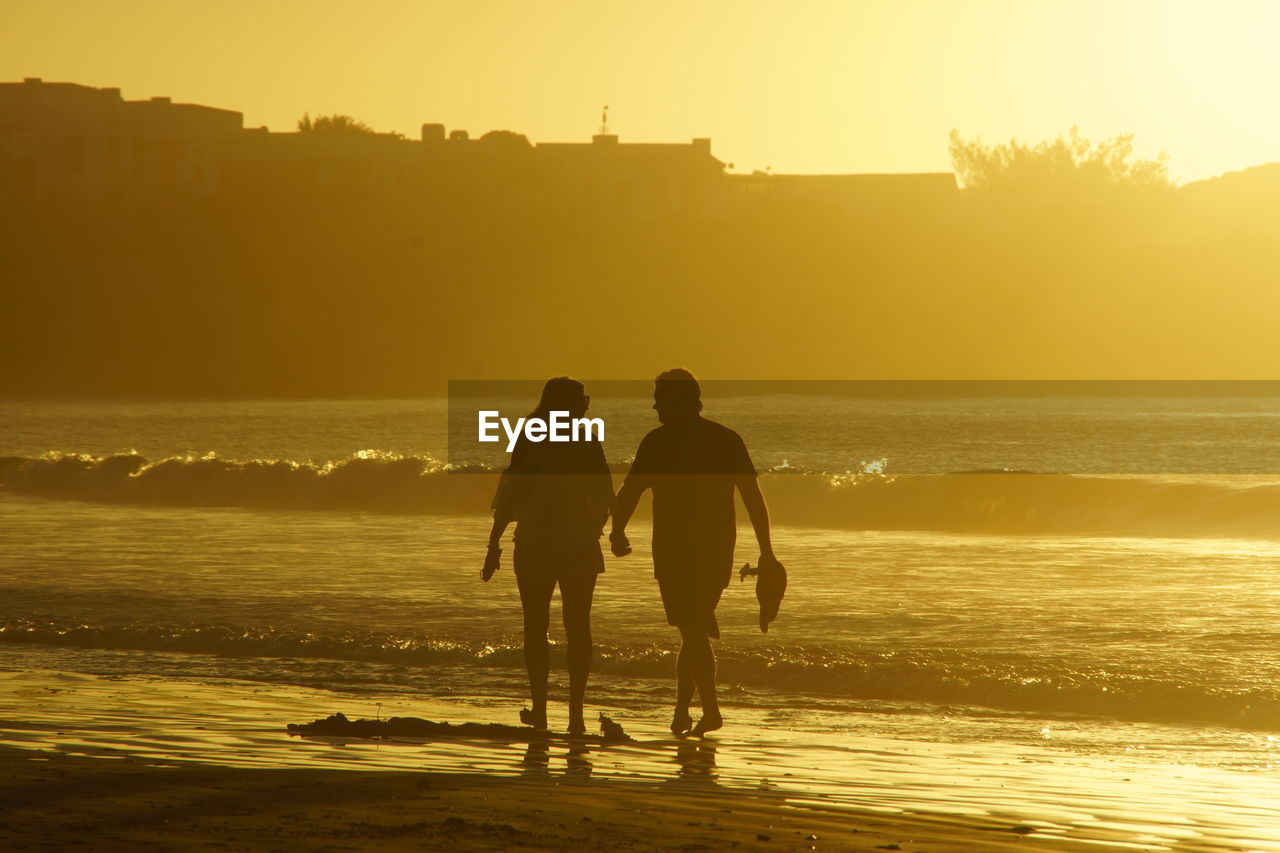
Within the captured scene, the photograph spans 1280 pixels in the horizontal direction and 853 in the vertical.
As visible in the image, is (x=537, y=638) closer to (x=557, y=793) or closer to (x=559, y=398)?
(x=559, y=398)

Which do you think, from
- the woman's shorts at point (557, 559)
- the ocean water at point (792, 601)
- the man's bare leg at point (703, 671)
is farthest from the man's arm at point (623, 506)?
the ocean water at point (792, 601)

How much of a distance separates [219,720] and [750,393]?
9749cm

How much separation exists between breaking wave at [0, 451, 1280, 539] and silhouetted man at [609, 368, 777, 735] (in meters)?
16.5

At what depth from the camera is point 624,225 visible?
334 feet

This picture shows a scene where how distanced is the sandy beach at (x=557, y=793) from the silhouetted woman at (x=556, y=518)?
69 centimetres

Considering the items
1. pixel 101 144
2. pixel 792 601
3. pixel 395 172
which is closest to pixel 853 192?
pixel 395 172

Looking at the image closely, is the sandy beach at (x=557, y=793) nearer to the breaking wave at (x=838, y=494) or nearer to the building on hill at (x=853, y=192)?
the breaking wave at (x=838, y=494)

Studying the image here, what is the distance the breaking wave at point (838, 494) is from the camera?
25859 mm

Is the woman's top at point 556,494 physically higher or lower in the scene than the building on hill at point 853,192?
lower

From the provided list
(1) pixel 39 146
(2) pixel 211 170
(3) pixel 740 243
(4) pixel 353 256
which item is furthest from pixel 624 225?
(1) pixel 39 146

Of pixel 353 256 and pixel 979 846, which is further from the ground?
pixel 353 256

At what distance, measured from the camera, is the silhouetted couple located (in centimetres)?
775

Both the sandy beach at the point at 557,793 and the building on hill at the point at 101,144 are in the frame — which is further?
the building on hill at the point at 101,144

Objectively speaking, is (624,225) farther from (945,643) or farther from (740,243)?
(945,643)
